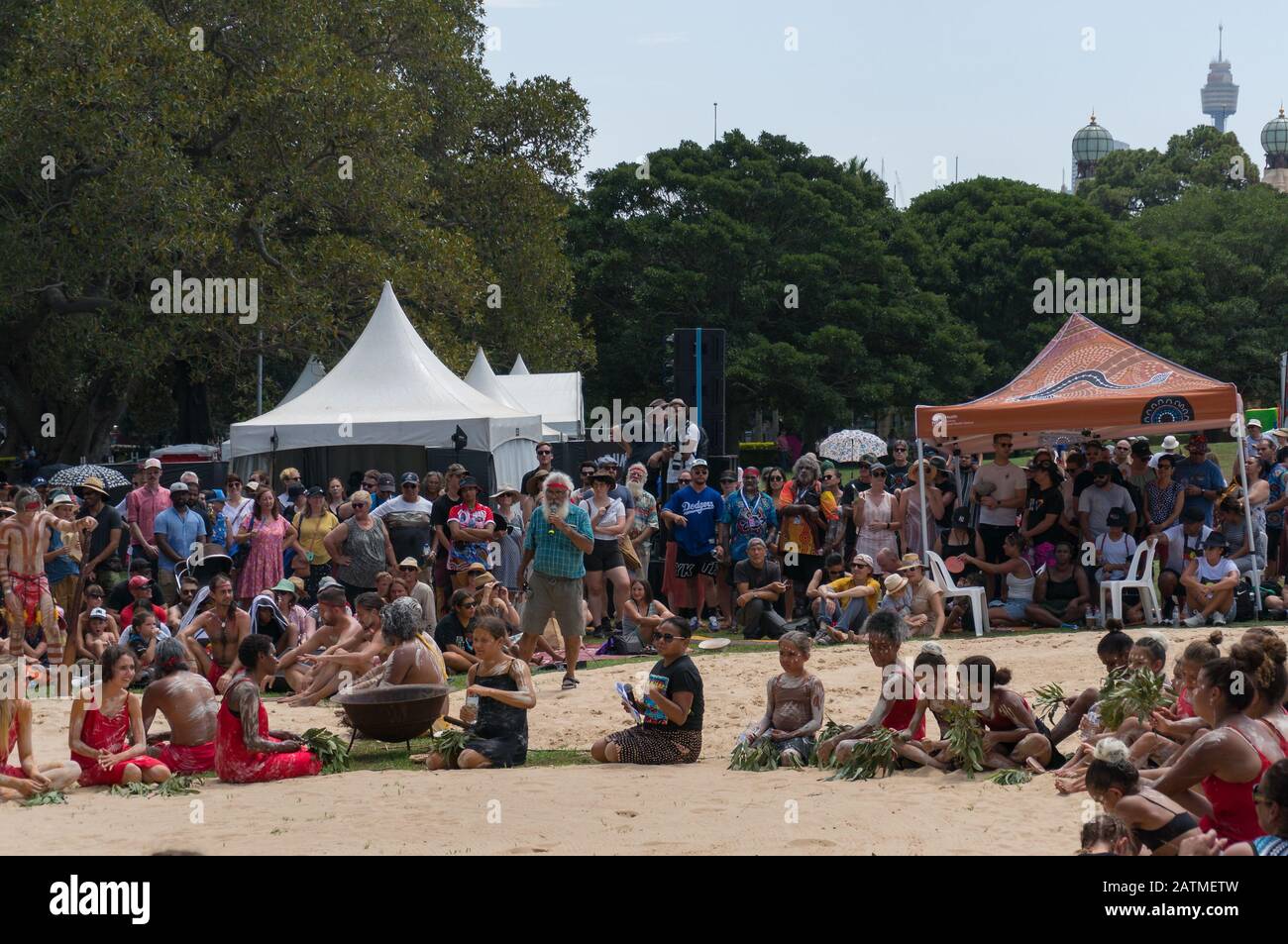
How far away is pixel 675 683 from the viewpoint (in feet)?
32.1

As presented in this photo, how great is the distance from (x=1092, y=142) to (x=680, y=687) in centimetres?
12095

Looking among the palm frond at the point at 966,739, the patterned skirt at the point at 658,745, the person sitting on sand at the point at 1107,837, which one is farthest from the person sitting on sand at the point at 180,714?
the person sitting on sand at the point at 1107,837

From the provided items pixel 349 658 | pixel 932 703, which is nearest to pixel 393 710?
pixel 349 658

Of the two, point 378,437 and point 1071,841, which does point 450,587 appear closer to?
point 378,437

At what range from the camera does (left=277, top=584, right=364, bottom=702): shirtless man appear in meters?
12.1

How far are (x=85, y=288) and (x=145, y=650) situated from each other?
1487 cm

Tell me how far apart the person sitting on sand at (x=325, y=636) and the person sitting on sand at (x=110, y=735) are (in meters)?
2.51

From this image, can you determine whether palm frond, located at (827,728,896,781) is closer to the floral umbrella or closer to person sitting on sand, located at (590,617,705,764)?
person sitting on sand, located at (590,617,705,764)

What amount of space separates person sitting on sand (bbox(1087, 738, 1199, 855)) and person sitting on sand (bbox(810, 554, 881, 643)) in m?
7.63

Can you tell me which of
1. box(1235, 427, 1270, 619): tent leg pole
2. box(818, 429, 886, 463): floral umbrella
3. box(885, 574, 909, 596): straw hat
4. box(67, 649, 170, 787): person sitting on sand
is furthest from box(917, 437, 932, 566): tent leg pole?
box(818, 429, 886, 463): floral umbrella

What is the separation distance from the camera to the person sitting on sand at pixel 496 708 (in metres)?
9.74

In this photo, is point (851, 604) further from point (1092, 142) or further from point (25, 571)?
point (1092, 142)
